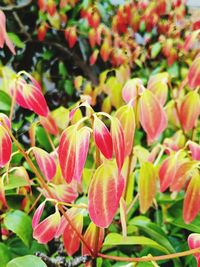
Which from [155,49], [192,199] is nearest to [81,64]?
[155,49]

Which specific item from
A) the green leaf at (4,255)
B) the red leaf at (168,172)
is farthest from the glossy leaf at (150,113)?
the green leaf at (4,255)

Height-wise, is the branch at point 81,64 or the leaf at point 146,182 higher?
the leaf at point 146,182

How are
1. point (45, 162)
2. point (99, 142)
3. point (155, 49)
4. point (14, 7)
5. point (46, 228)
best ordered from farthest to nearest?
point (155, 49)
point (14, 7)
point (45, 162)
point (46, 228)
point (99, 142)

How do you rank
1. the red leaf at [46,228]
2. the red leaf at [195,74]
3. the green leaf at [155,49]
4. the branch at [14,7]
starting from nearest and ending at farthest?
the red leaf at [46,228] → the red leaf at [195,74] → the branch at [14,7] → the green leaf at [155,49]

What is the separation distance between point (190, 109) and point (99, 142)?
18.6 inches

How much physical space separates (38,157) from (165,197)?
0.43 metres

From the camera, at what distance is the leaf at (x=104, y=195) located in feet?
1.92

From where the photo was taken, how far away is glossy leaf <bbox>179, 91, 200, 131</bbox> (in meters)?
0.99

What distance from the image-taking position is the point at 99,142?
1.89ft

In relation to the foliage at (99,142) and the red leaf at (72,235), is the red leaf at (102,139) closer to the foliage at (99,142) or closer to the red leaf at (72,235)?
the foliage at (99,142)

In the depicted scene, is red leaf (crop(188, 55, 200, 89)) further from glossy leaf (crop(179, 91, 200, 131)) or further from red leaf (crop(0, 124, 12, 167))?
red leaf (crop(0, 124, 12, 167))

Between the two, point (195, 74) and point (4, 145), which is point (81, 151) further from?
point (195, 74)

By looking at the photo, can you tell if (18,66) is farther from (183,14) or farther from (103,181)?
(103,181)

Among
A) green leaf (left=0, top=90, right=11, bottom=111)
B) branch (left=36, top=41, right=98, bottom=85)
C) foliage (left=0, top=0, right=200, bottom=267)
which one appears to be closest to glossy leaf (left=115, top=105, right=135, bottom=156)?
foliage (left=0, top=0, right=200, bottom=267)
